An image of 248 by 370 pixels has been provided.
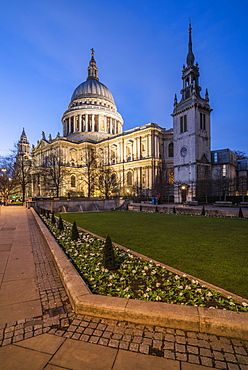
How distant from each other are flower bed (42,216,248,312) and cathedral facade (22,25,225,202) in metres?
36.2

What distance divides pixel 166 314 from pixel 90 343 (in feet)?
3.98

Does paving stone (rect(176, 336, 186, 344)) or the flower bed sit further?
the flower bed

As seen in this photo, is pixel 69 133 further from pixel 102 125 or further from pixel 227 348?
pixel 227 348

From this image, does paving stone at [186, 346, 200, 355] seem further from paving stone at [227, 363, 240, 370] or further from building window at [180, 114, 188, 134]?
building window at [180, 114, 188, 134]

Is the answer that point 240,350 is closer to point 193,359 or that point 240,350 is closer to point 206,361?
point 206,361

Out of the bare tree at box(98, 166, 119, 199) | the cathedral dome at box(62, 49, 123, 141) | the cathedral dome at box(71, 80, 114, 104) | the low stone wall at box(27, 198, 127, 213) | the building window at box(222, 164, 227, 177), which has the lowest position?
the low stone wall at box(27, 198, 127, 213)

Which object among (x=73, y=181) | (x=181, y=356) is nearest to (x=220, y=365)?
(x=181, y=356)

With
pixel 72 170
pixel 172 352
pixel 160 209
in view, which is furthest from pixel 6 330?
pixel 72 170

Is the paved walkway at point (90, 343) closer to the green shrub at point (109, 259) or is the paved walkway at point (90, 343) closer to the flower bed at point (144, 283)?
the flower bed at point (144, 283)

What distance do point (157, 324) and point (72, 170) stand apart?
72.4m

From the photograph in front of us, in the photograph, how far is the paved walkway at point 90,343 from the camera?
239 cm

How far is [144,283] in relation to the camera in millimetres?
4379

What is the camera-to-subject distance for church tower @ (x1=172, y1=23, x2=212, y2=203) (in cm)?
4281

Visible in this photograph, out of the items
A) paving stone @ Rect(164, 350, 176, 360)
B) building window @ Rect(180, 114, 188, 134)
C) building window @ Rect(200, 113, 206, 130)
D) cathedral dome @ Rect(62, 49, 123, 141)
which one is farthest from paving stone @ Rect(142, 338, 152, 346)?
cathedral dome @ Rect(62, 49, 123, 141)
